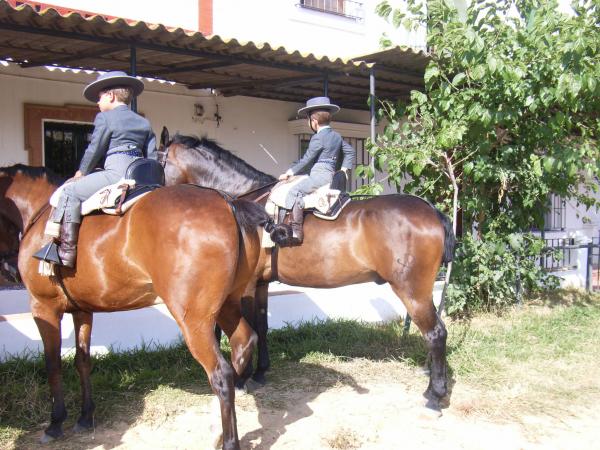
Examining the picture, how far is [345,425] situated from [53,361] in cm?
214

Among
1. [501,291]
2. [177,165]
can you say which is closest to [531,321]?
[501,291]

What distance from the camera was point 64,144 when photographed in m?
8.66

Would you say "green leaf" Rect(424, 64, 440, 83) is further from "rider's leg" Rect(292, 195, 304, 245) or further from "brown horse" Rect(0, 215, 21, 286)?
"brown horse" Rect(0, 215, 21, 286)

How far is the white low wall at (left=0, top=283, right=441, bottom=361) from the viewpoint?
549cm

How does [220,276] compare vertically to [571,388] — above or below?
above

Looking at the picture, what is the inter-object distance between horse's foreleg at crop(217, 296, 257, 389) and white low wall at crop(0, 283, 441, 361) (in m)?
2.08

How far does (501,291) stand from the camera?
799cm

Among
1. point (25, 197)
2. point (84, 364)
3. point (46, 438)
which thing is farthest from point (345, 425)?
point (25, 197)

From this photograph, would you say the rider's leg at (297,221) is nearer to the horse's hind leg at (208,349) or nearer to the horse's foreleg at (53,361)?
the horse's hind leg at (208,349)

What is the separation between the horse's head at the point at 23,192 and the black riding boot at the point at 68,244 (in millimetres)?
613

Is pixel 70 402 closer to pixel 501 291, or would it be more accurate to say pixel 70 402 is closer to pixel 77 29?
pixel 77 29

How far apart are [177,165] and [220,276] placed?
2.00 m

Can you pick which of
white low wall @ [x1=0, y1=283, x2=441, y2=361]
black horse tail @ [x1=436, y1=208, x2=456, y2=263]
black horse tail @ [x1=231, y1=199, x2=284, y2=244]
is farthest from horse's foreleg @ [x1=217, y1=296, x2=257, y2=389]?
white low wall @ [x1=0, y1=283, x2=441, y2=361]

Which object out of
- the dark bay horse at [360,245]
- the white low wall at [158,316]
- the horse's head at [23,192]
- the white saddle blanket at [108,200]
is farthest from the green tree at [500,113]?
the horse's head at [23,192]
